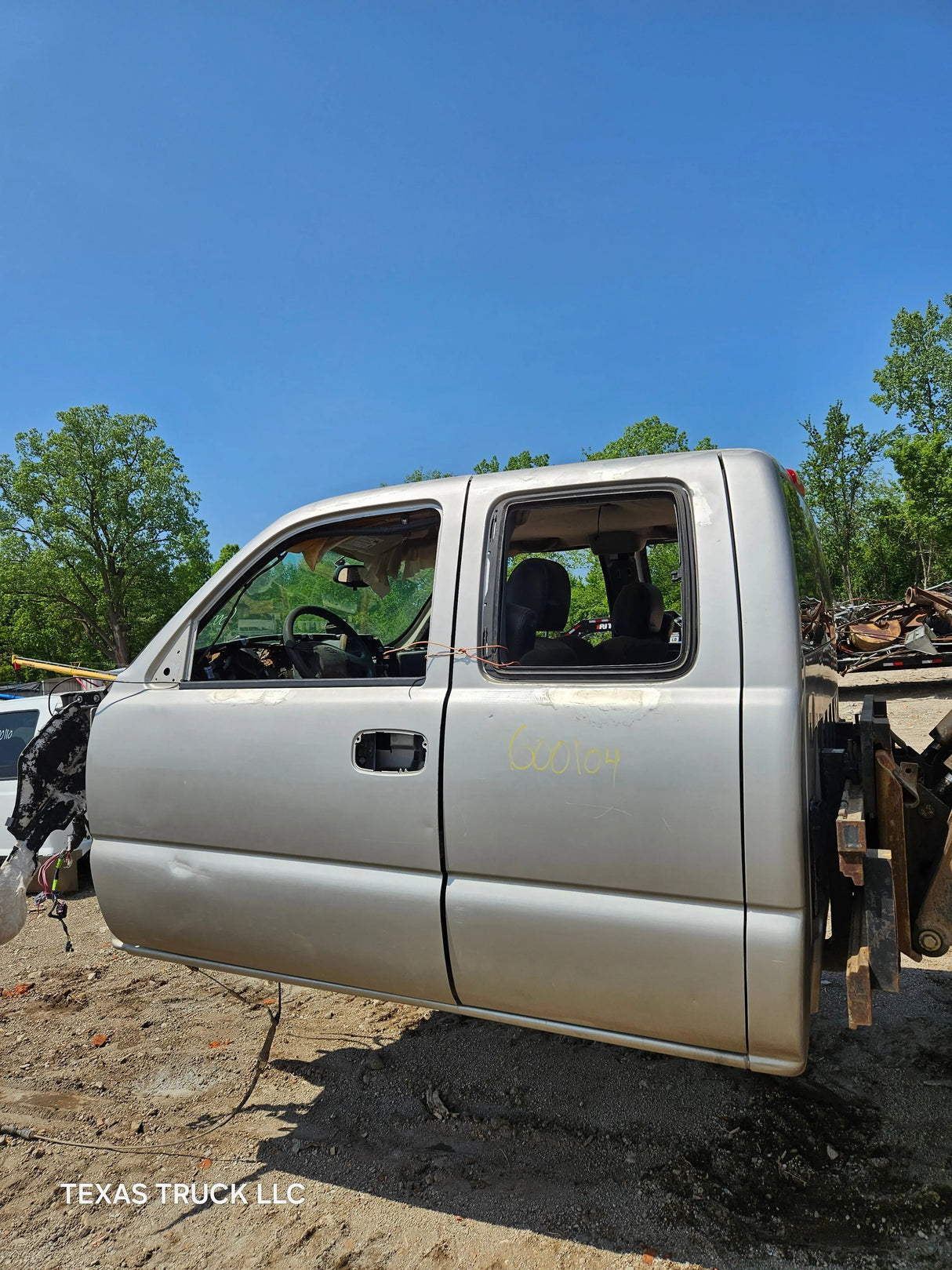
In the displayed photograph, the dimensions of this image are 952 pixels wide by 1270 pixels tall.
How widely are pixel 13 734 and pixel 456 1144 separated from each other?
6016 mm

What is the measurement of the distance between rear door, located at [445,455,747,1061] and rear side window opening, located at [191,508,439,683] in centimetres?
71

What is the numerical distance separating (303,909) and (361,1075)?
4.60 ft

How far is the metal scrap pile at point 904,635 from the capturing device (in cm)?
1598

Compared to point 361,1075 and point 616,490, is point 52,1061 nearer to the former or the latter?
point 361,1075

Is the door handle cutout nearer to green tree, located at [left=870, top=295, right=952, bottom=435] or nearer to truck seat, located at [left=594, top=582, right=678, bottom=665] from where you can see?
truck seat, located at [left=594, top=582, right=678, bottom=665]

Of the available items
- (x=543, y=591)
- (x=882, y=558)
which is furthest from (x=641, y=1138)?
(x=882, y=558)

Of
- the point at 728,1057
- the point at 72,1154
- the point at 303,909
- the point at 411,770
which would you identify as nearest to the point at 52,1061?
the point at 72,1154

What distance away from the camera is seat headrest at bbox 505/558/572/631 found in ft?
9.41

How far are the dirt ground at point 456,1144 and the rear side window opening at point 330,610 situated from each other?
5.92ft

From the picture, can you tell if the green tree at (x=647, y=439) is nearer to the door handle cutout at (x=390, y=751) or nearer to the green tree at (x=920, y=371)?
the green tree at (x=920, y=371)

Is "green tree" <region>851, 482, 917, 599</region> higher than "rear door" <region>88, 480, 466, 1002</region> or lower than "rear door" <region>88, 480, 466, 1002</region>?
higher

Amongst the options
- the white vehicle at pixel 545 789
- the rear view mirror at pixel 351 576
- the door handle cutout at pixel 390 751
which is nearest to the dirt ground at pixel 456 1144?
the white vehicle at pixel 545 789

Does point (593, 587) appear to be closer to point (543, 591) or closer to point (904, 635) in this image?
point (543, 591)

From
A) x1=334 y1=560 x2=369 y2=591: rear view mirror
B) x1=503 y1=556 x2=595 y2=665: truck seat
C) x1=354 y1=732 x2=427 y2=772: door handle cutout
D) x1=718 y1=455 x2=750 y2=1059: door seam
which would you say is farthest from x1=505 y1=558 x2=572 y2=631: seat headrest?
Result: x1=334 y1=560 x2=369 y2=591: rear view mirror
